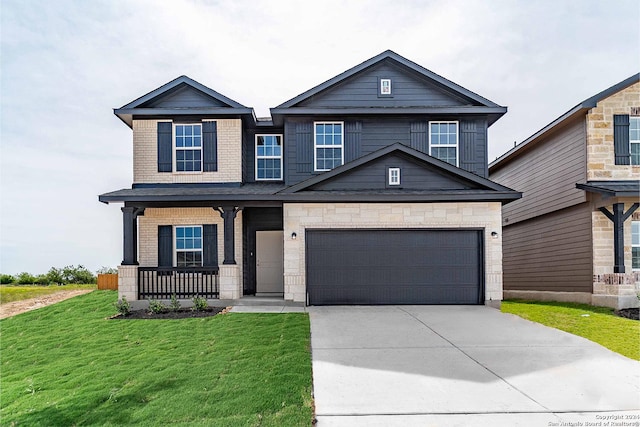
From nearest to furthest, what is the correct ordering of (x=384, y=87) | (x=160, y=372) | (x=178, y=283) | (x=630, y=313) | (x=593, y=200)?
(x=160, y=372), (x=630, y=313), (x=178, y=283), (x=593, y=200), (x=384, y=87)

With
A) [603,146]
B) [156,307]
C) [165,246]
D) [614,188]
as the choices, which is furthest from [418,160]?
[156,307]

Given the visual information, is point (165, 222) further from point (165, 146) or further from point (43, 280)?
point (43, 280)

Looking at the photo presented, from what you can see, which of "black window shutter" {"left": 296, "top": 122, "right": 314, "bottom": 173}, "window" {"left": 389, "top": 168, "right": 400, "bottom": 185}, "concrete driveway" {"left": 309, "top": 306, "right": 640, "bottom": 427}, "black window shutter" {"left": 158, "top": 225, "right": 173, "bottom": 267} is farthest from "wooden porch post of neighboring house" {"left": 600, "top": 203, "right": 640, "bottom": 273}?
"black window shutter" {"left": 158, "top": 225, "right": 173, "bottom": 267}

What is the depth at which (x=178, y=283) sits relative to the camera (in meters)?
13.8

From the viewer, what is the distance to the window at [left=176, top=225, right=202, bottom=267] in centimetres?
1457

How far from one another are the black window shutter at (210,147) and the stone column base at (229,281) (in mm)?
3518

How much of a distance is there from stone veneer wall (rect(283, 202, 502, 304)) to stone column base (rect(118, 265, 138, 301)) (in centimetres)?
429

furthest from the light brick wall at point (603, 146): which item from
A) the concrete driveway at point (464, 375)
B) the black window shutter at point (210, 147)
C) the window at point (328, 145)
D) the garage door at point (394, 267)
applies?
the black window shutter at point (210, 147)

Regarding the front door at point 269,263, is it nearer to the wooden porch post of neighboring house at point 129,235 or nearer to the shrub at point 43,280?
the wooden porch post of neighboring house at point 129,235

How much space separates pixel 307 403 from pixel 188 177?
10.6 meters

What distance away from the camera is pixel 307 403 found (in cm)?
579

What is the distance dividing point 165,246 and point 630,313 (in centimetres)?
1350

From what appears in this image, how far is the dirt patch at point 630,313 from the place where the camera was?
493 inches

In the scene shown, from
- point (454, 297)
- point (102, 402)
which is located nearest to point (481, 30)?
point (454, 297)
